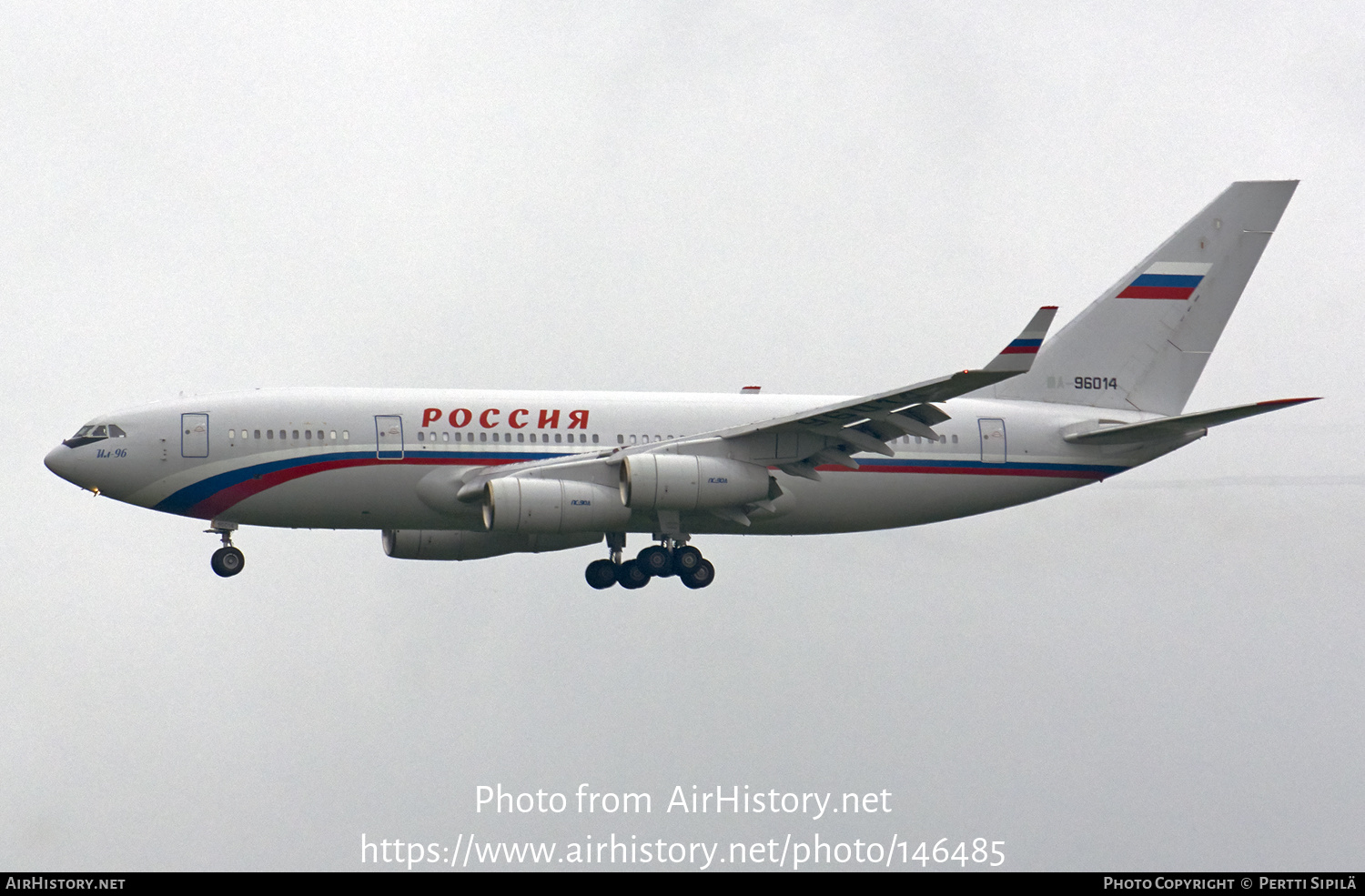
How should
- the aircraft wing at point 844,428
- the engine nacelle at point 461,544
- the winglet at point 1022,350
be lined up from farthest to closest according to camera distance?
the engine nacelle at point 461,544 < the aircraft wing at point 844,428 < the winglet at point 1022,350

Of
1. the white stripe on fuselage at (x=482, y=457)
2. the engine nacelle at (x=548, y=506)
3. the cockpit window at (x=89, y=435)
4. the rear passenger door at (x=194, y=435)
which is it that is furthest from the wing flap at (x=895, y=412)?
the cockpit window at (x=89, y=435)

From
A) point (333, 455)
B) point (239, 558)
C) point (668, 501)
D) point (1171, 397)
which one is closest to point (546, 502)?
point (668, 501)

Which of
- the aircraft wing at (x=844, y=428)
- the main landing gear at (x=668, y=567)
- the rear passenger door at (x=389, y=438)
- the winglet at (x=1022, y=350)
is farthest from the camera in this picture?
the main landing gear at (x=668, y=567)

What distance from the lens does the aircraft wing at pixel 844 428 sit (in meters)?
35.8

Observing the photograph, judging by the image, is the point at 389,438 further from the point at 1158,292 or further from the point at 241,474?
the point at 1158,292

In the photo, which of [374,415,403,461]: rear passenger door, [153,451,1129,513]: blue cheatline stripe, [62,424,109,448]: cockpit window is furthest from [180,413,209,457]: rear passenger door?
[374,415,403,461]: rear passenger door

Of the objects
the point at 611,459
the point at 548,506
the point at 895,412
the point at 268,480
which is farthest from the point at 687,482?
the point at 268,480

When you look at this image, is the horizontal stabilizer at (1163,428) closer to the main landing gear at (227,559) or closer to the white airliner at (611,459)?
the white airliner at (611,459)

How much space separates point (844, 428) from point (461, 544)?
11108 millimetres

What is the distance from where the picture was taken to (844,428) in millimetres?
38531

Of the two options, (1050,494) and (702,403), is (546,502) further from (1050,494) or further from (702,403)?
(1050,494)

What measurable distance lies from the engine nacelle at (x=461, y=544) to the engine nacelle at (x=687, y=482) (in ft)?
17.5

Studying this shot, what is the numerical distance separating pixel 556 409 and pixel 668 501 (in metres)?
4.04

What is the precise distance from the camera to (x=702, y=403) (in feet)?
137
